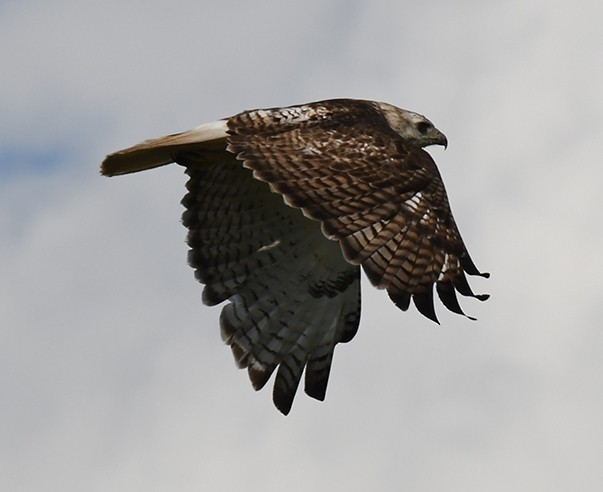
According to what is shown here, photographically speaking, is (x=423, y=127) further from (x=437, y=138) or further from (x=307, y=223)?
(x=307, y=223)

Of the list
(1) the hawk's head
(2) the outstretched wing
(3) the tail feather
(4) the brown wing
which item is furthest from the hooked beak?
(4) the brown wing

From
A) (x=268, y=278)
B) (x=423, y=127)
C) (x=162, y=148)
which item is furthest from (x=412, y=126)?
(x=162, y=148)

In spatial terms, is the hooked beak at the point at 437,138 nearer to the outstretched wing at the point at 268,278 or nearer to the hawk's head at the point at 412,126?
the hawk's head at the point at 412,126

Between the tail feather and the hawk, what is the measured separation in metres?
0.01

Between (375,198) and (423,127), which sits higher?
(423,127)

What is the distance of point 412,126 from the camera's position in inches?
618

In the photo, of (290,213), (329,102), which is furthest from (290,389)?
(329,102)

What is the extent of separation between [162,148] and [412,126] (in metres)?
2.70

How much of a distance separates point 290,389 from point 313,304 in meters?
0.70

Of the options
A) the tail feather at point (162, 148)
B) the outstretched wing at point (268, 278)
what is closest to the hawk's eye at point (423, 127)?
the outstretched wing at point (268, 278)

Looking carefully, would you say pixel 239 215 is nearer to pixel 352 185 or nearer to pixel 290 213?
pixel 290 213

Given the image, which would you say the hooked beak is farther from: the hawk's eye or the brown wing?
the brown wing

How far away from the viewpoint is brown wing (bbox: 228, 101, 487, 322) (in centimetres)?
1223

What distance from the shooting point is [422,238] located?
12422 mm
